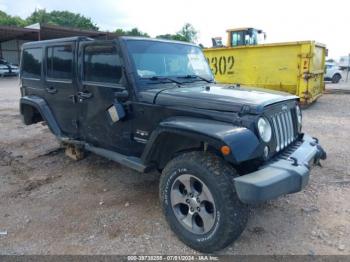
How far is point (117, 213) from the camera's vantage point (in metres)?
3.83

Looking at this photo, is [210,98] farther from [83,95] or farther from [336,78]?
[336,78]

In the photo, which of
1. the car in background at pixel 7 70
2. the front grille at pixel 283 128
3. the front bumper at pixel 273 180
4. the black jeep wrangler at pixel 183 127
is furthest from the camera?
the car in background at pixel 7 70

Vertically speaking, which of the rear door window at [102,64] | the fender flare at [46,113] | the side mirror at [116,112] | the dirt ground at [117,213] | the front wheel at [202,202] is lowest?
the dirt ground at [117,213]

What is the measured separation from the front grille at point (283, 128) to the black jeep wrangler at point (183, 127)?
1 cm

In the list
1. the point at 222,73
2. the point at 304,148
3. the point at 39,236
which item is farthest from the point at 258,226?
the point at 222,73

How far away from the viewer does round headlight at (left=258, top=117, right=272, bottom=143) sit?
2982 mm

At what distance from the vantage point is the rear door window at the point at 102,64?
391cm

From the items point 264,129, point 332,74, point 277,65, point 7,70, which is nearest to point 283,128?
point 264,129

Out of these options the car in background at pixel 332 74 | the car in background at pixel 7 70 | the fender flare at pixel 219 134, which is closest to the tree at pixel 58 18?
the car in background at pixel 7 70

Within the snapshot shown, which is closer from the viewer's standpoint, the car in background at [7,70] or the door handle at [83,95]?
the door handle at [83,95]

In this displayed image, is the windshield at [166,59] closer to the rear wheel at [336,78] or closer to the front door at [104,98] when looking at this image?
the front door at [104,98]

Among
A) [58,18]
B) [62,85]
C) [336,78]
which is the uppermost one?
[58,18]

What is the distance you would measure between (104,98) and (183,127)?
149 centimetres

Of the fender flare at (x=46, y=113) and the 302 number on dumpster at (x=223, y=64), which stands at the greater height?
the 302 number on dumpster at (x=223, y=64)
